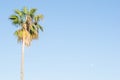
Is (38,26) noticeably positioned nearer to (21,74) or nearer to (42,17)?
(42,17)

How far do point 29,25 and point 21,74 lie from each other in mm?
6460

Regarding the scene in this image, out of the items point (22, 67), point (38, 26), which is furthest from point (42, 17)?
point (22, 67)

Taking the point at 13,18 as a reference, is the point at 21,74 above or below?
below

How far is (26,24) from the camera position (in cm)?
8375

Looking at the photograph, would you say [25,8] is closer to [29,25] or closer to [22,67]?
[29,25]

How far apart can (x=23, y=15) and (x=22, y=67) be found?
6605 mm

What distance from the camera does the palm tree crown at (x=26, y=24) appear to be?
83.0 metres

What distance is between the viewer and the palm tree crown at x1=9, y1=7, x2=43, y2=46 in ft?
272

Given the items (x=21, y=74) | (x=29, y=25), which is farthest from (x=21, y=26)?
(x=21, y=74)

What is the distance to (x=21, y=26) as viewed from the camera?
275 ft

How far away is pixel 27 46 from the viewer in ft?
271

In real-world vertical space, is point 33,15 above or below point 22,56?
above

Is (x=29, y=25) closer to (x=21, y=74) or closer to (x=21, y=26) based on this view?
(x=21, y=26)

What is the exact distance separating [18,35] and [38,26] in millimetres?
Answer: 3148
